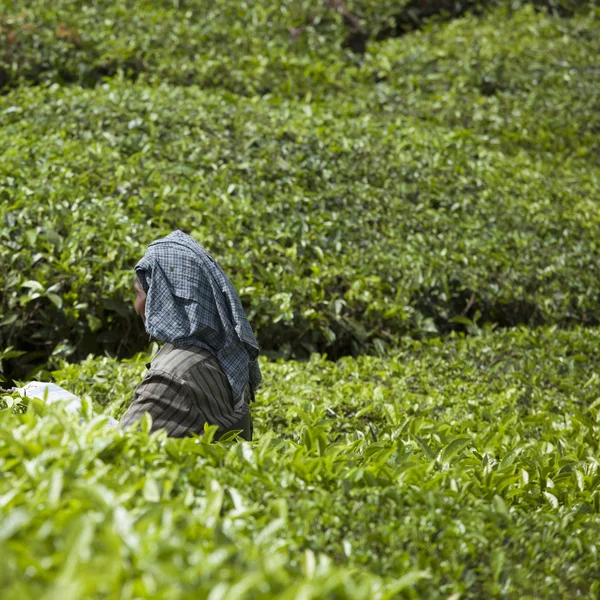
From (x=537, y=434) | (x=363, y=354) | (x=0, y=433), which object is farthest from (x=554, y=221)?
(x=0, y=433)

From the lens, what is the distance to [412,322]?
6.14m

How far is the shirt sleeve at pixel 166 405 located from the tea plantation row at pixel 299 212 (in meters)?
2.39

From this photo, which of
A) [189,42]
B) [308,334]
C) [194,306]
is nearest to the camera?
[194,306]

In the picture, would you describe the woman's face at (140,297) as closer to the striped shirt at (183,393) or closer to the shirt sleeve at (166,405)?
the striped shirt at (183,393)

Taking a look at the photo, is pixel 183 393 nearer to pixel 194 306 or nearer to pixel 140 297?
pixel 194 306

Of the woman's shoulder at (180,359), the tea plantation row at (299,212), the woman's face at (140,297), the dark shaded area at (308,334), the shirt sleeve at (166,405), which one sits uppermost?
the woman's face at (140,297)

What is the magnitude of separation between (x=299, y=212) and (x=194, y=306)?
3825mm

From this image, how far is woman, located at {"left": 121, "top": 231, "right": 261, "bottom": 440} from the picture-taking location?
112 inches

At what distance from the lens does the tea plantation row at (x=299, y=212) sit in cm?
539

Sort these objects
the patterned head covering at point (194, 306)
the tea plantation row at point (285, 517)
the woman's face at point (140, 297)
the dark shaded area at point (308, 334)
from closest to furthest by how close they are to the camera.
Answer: the tea plantation row at point (285, 517) < the patterned head covering at point (194, 306) < the woman's face at point (140, 297) < the dark shaded area at point (308, 334)

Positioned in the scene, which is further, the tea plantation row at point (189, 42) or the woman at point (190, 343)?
the tea plantation row at point (189, 42)

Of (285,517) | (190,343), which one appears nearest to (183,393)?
(190,343)

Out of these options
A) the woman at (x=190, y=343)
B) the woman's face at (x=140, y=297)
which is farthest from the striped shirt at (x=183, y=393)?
the woman's face at (x=140, y=297)

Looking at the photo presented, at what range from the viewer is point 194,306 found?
2.96 m
